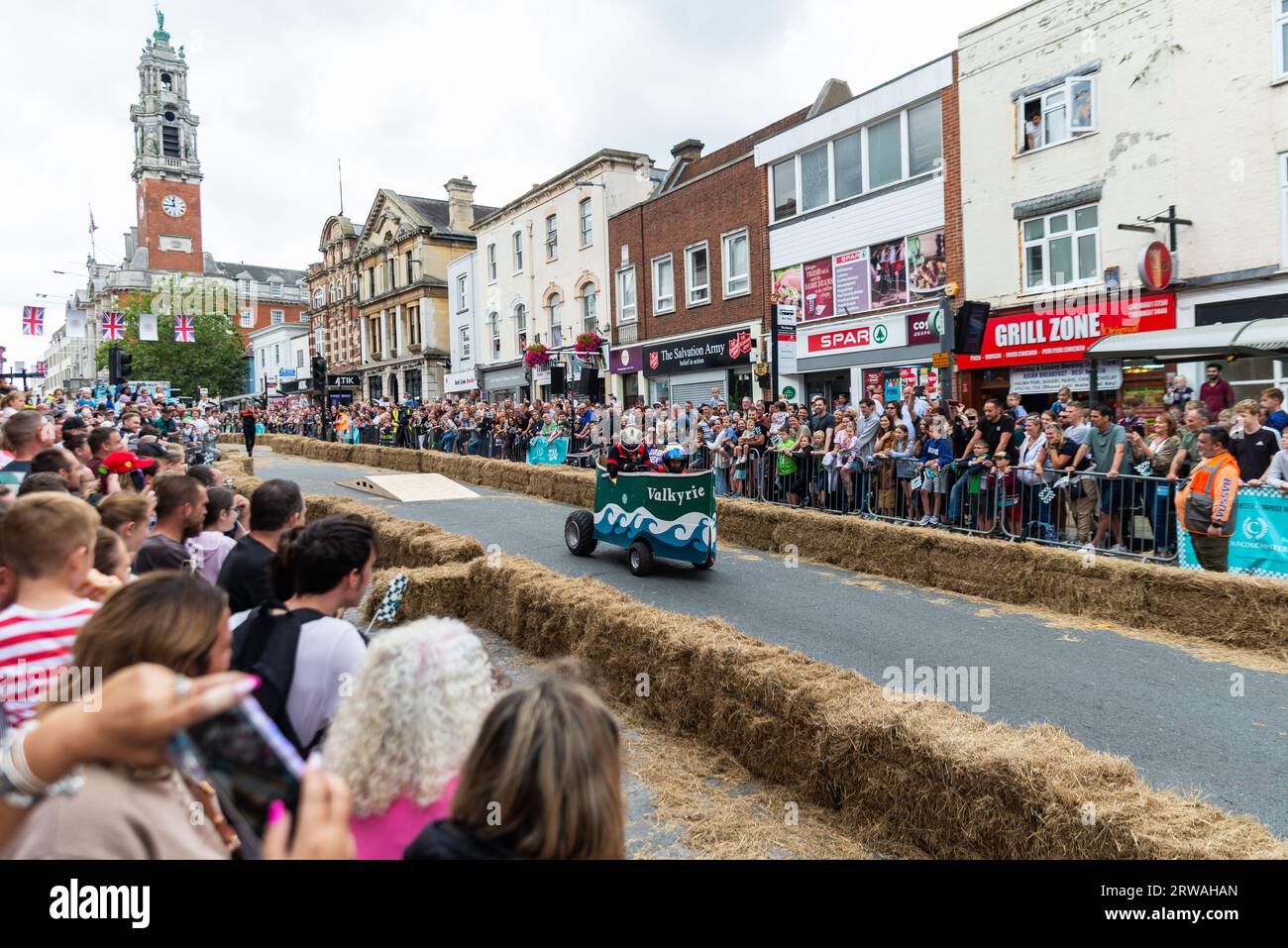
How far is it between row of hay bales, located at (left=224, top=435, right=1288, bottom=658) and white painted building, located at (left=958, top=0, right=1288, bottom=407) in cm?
913

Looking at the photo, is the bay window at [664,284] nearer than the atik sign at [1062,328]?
No

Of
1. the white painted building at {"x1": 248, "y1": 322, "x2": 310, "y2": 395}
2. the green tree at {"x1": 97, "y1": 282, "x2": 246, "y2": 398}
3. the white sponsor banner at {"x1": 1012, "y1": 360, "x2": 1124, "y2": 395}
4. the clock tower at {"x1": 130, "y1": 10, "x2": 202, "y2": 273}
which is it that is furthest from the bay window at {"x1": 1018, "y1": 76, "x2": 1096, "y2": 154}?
the clock tower at {"x1": 130, "y1": 10, "x2": 202, "y2": 273}

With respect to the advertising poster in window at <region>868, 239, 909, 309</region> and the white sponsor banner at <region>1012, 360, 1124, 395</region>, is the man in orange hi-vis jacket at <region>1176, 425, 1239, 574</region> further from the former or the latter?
the advertising poster in window at <region>868, 239, 909, 309</region>

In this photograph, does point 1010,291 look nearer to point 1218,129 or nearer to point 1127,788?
point 1218,129

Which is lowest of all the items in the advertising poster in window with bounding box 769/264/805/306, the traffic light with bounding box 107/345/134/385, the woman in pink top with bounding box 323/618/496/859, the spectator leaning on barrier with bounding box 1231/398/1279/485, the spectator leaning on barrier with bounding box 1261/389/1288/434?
the woman in pink top with bounding box 323/618/496/859

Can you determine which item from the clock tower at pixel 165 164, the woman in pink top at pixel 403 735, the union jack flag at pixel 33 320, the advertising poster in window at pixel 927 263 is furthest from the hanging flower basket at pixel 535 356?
the clock tower at pixel 165 164

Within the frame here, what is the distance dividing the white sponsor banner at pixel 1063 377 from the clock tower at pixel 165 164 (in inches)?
3965

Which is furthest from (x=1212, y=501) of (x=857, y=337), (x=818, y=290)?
(x=818, y=290)

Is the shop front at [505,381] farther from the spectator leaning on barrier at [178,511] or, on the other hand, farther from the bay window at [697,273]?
the spectator leaning on barrier at [178,511]

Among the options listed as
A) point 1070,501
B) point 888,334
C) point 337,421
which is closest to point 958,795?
point 1070,501

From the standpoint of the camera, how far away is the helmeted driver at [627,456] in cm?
1131

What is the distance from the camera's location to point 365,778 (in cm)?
205

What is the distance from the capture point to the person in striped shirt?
274cm

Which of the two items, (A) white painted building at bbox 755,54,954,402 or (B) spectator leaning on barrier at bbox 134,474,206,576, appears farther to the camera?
(A) white painted building at bbox 755,54,954,402
